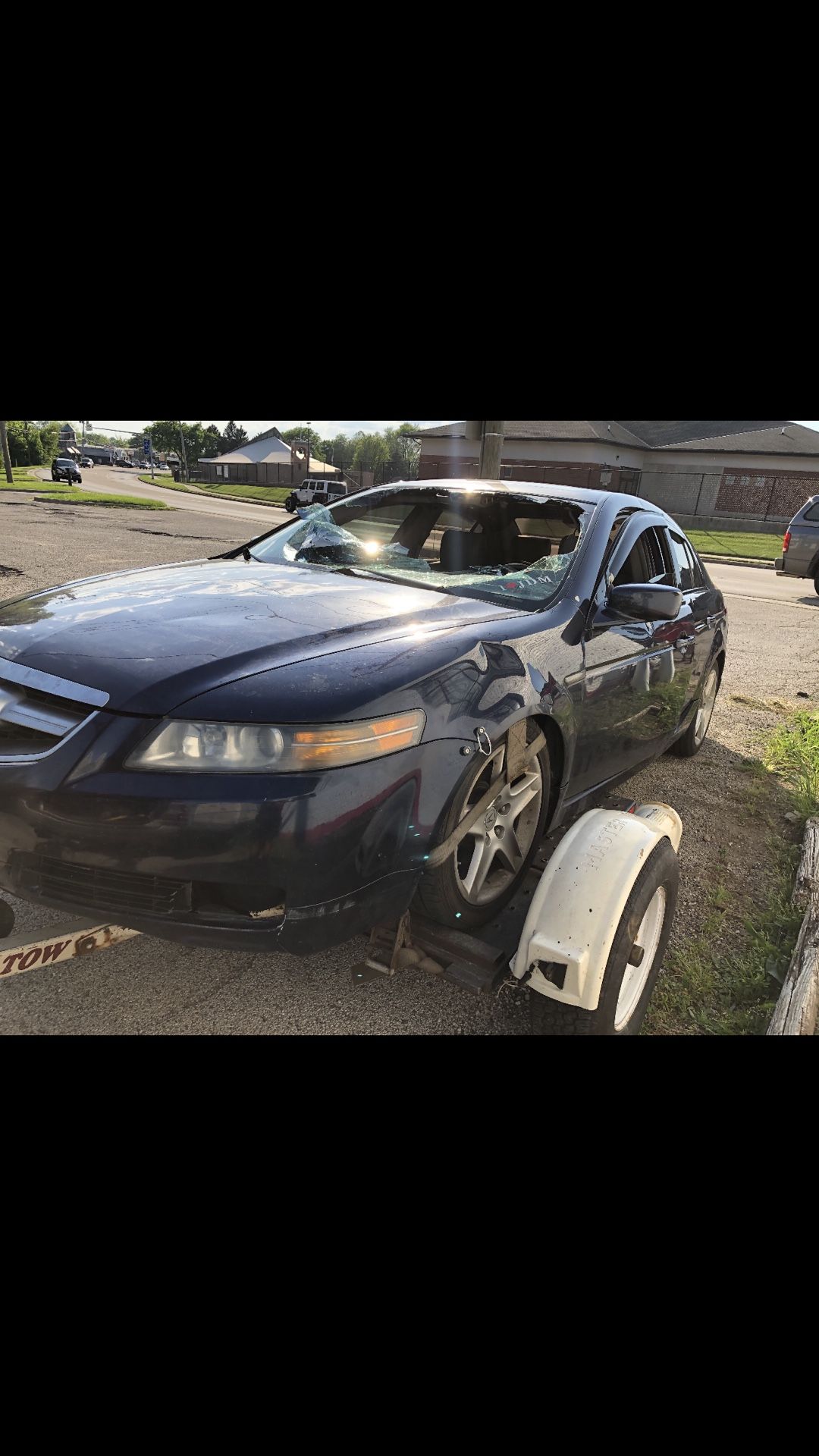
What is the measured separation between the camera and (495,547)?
3.75 meters

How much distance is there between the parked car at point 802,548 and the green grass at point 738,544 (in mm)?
5873

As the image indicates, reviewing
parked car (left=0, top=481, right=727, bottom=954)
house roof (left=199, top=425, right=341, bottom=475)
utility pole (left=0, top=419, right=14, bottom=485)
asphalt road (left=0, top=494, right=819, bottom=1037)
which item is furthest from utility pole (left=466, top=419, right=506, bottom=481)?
house roof (left=199, top=425, right=341, bottom=475)

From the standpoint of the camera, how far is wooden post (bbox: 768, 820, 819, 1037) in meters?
2.41

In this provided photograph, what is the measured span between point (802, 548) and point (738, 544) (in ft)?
45.0

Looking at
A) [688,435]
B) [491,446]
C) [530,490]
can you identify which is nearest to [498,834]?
[530,490]

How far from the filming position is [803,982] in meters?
2.57

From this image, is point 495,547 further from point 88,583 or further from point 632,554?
→ point 88,583

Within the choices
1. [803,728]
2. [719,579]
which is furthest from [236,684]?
[719,579]

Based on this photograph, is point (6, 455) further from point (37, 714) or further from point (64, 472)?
point (37, 714)

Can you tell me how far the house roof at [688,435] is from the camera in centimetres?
3803

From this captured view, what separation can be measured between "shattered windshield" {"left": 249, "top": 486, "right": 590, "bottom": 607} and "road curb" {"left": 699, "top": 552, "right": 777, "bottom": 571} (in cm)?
1921

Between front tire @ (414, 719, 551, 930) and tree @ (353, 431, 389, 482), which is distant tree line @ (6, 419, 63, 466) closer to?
tree @ (353, 431, 389, 482)

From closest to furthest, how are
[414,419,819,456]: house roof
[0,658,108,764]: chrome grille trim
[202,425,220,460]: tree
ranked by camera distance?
[0,658,108,764]: chrome grille trim
[414,419,819,456]: house roof
[202,425,220,460]: tree

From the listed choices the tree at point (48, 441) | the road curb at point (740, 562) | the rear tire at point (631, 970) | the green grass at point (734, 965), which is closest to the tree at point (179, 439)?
the tree at point (48, 441)
